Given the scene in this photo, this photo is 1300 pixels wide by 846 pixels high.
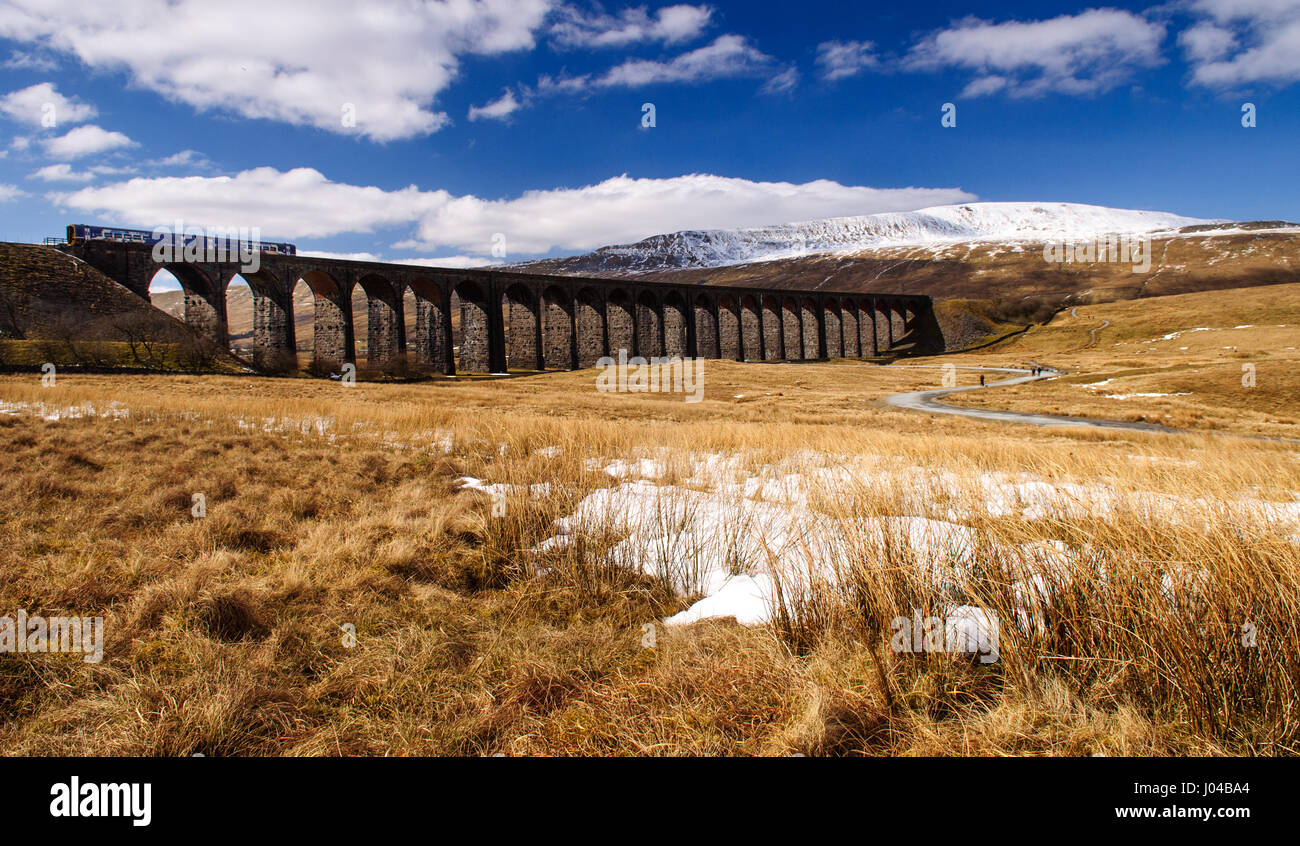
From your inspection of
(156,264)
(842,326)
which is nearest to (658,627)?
(156,264)

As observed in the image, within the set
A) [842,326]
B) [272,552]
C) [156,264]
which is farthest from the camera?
[842,326]

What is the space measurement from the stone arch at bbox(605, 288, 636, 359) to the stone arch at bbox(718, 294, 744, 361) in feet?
50.3

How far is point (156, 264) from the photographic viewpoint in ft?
123

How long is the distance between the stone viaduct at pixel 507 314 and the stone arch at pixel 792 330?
0.14 meters

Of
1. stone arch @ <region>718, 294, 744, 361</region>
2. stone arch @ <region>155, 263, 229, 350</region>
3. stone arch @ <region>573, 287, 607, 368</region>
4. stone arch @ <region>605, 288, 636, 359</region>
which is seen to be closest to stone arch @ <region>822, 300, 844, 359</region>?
stone arch @ <region>718, 294, 744, 361</region>

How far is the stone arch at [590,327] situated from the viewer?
5897cm

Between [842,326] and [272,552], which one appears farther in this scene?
[842,326]

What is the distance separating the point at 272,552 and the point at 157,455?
4.27 m

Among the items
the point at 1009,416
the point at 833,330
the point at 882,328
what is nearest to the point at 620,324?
the point at 833,330

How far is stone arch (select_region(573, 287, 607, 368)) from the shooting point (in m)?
59.0

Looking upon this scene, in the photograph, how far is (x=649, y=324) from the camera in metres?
64.2

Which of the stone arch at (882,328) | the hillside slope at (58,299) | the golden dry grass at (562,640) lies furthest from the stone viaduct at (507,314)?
the golden dry grass at (562,640)

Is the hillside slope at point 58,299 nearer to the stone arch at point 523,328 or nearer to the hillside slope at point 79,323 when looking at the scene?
the hillside slope at point 79,323

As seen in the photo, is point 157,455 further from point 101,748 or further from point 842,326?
point 842,326
